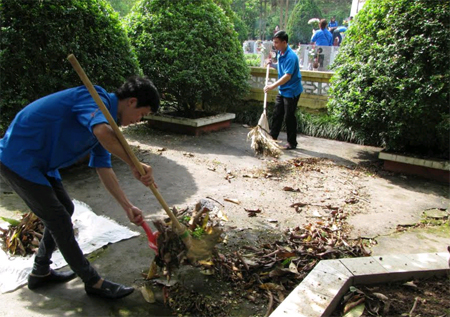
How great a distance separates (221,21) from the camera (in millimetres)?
8375

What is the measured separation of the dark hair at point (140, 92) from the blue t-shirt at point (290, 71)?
476 cm

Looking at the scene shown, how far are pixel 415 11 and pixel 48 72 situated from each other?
5.56m

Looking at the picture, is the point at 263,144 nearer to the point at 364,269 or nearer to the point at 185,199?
the point at 185,199

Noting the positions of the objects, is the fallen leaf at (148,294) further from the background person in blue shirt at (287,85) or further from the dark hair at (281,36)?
the dark hair at (281,36)

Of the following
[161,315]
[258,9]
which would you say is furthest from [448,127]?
[258,9]

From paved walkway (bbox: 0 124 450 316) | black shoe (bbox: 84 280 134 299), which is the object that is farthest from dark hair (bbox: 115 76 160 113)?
paved walkway (bbox: 0 124 450 316)

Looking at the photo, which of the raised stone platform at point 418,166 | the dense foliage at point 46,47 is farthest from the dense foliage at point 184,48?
the raised stone platform at point 418,166

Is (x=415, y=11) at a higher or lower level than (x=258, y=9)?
lower

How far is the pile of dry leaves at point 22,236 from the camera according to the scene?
3.29 m

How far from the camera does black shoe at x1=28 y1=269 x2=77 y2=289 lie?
2.83 meters

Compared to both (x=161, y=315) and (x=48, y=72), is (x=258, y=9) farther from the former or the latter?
(x=161, y=315)

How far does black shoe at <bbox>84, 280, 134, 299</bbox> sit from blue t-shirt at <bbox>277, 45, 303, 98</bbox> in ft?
16.9

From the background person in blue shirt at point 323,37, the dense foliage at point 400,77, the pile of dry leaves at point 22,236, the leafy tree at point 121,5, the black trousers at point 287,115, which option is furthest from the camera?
the leafy tree at point 121,5

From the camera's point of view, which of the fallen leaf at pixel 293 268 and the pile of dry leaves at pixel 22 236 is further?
the pile of dry leaves at pixel 22 236
